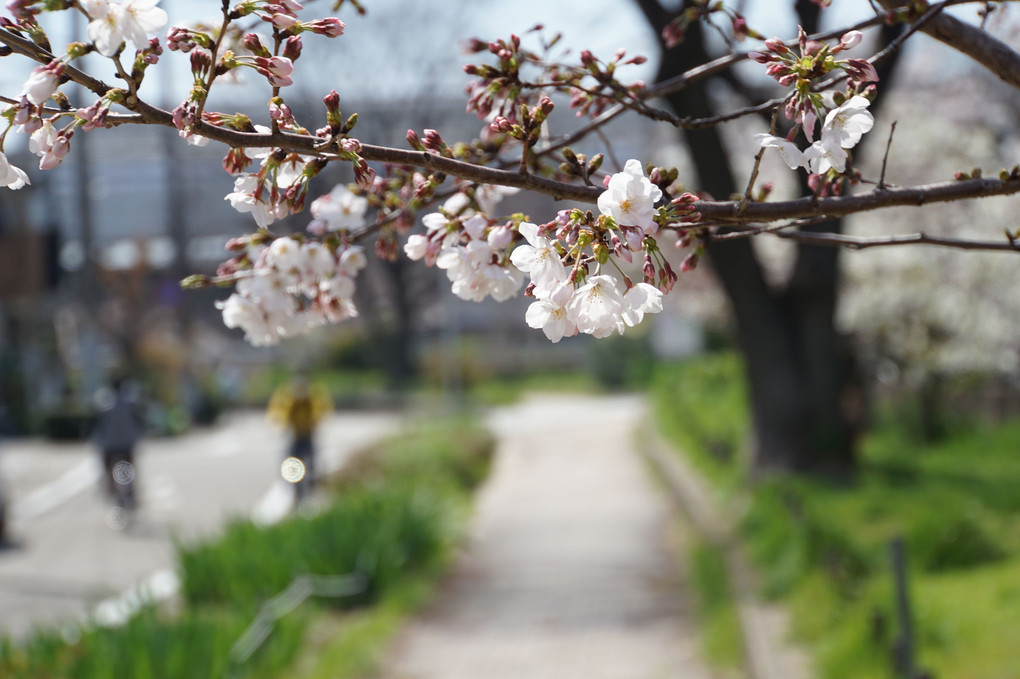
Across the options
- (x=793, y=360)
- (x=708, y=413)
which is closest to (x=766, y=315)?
(x=793, y=360)

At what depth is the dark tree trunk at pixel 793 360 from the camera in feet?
28.8

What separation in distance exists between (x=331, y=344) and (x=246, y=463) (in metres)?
17.6

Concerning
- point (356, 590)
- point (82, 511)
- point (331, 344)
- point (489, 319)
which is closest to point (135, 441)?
point (82, 511)

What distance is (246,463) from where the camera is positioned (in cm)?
Answer: 1490

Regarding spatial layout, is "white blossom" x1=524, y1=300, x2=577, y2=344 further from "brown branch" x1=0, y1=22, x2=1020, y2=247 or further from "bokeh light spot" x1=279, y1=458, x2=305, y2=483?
"bokeh light spot" x1=279, y1=458, x2=305, y2=483

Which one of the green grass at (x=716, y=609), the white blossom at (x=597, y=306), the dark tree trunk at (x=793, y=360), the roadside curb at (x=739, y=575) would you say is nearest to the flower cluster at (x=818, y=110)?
the white blossom at (x=597, y=306)

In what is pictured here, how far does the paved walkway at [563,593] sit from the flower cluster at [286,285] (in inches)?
144

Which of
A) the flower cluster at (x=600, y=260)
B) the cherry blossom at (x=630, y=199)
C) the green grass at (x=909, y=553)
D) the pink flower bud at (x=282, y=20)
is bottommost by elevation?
the green grass at (x=909, y=553)

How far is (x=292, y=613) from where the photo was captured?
220 inches

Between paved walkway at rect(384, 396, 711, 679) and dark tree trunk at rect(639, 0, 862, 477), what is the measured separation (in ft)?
4.73

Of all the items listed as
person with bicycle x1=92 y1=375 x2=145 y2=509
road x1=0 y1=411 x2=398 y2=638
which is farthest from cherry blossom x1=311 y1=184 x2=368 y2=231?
person with bicycle x1=92 y1=375 x2=145 y2=509

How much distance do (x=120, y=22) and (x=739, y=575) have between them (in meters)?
5.64

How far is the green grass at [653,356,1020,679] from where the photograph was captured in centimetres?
415

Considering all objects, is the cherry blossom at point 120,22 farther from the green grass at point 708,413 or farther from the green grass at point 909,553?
the green grass at point 708,413
